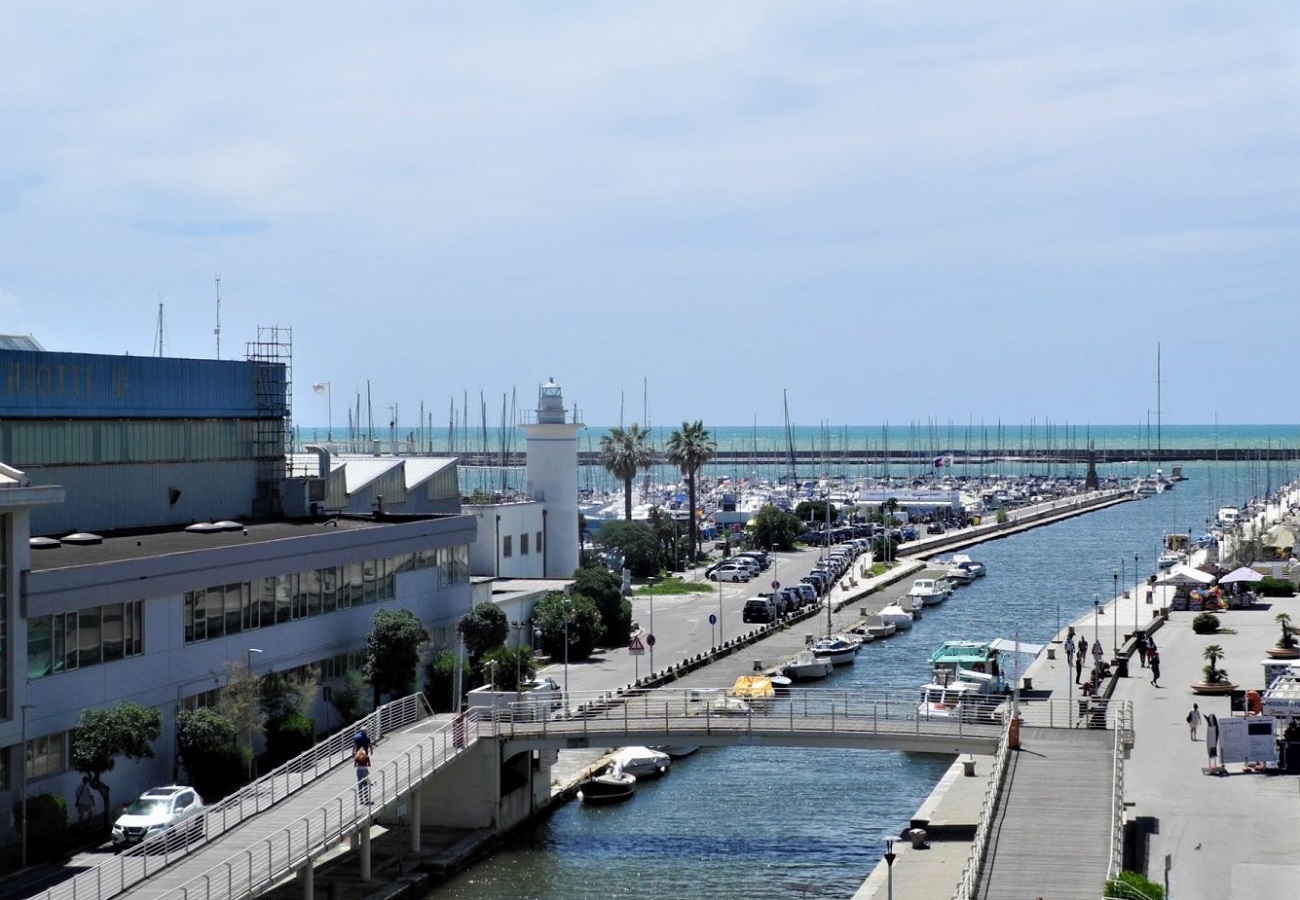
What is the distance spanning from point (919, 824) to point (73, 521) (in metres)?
24.5

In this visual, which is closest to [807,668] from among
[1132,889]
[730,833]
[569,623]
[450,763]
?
[569,623]

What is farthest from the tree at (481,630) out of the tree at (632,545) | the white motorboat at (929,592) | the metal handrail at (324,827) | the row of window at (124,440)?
the white motorboat at (929,592)

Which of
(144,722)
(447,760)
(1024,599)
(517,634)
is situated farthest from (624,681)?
(1024,599)

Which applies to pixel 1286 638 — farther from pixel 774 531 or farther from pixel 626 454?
pixel 774 531

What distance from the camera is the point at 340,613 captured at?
165 feet

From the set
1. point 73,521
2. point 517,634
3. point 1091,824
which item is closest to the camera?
point 1091,824

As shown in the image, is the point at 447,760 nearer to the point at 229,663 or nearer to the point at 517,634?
the point at 229,663

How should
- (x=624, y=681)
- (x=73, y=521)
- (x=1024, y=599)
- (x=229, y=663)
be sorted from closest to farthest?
(x=229, y=663)
(x=73, y=521)
(x=624, y=681)
(x=1024, y=599)

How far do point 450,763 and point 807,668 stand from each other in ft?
98.8

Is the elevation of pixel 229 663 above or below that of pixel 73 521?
below

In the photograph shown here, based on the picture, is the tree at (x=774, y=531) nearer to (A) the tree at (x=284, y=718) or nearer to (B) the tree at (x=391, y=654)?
Result: (B) the tree at (x=391, y=654)

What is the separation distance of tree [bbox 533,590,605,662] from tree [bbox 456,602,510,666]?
26.9 ft

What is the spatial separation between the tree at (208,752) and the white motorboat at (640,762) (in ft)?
40.6

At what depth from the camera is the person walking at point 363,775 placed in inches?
1469
